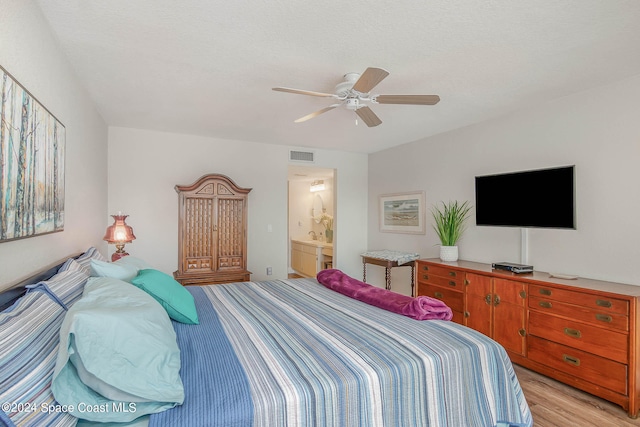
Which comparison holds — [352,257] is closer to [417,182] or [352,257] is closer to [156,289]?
[417,182]

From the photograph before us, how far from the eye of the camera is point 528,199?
10.2 ft

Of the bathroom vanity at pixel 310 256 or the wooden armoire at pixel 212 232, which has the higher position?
the wooden armoire at pixel 212 232

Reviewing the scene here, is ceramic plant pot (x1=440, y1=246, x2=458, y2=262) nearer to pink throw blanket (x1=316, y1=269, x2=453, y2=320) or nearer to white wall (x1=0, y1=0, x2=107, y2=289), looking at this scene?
pink throw blanket (x1=316, y1=269, x2=453, y2=320)

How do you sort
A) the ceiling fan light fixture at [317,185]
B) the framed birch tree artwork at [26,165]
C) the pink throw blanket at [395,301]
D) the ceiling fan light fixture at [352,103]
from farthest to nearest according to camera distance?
the ceiling fan light fixture at [317,185] < the ceiling fan light fixture at [352,103] < the pink throw blanket at [395,301] < the framed birch tree artwork at [26,165]

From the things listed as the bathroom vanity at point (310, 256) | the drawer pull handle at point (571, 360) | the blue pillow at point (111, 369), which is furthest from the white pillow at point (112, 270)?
the bathroom vanity at point (310, 256)

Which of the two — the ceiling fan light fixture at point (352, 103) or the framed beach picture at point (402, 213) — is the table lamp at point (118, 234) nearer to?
the ceiling fan light fixture at point (352, 103)

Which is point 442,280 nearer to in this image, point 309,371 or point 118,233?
point 309,371

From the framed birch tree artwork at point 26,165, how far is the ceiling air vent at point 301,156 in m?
3.27

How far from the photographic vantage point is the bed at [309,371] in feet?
3.32

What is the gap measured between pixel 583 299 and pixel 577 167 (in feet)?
3.94

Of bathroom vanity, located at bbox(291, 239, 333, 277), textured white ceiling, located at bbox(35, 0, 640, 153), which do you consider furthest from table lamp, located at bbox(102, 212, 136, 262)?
bathroom vanity, located at bbox(291, 239, 333, 277)

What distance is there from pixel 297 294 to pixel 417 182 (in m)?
2.82

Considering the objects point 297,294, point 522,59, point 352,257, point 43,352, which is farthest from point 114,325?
point 352,257

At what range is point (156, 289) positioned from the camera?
1.78 metres
